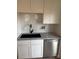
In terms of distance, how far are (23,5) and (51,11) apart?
37.1 inches

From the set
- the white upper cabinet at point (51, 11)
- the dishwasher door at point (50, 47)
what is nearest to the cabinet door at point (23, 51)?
the dishwasher door at point (50, 47)

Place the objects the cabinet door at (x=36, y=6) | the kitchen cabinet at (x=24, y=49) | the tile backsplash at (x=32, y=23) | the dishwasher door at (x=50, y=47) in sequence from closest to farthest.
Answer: the kitchen cabinet at (x=24, y=49) < the dishwasher door at (x=50, y=47) < the cabinet door at (x=36, y=6) < the tile backsplash at (x=32, y=23)

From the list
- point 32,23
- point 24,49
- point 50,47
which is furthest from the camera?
point 32,23

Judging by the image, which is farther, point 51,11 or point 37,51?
point 51,11

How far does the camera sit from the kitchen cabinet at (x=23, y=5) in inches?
121

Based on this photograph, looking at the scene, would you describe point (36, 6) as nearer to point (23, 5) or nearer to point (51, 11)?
point (23, 5)

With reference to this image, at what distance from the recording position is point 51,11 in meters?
3.27

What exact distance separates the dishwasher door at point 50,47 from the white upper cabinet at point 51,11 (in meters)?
0.67

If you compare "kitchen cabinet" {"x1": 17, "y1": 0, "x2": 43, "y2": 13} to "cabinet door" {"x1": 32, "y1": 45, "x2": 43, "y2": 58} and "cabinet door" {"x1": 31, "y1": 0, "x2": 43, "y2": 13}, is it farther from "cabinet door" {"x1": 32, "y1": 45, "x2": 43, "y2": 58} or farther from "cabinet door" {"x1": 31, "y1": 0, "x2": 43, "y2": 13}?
"cabinet door" {"x1": 32, "y1": 45, "x2": 43, "y2": 58}

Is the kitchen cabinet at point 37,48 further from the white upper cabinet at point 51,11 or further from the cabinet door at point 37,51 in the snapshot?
the white upper cabinet at point 51,11

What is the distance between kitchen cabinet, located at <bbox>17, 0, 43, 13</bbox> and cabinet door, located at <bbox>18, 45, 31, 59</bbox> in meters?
1.14

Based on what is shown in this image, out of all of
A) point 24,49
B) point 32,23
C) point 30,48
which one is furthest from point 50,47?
point 32,23
